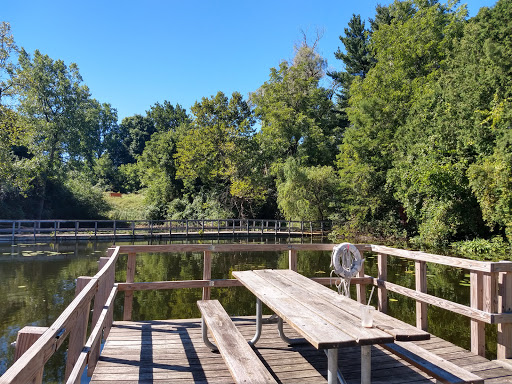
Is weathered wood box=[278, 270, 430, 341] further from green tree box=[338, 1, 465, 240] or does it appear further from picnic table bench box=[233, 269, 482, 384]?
green tree box=[338, 1, 465, 240]

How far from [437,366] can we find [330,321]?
73cm

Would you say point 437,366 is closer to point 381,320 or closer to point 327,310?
point 381,320

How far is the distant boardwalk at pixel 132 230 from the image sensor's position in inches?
776

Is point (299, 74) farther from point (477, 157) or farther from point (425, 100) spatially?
point (477, 157)

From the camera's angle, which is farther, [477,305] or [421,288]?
[421,288]

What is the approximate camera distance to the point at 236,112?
30.7 m

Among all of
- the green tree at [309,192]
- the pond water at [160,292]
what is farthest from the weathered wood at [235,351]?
the green tree at [309,192]

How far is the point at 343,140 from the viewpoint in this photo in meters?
25.0

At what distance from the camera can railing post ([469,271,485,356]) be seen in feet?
11.0

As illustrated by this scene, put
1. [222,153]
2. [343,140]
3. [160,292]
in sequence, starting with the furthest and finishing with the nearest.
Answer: [222,153] < [343,140] < [160,292]

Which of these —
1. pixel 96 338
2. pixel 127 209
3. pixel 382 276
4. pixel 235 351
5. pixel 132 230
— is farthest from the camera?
pixel 127 209

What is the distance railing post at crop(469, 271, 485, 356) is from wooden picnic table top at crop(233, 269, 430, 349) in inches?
48.4

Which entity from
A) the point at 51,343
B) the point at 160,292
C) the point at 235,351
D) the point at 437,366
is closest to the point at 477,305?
the point at 437,366

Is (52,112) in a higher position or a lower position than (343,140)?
higher
